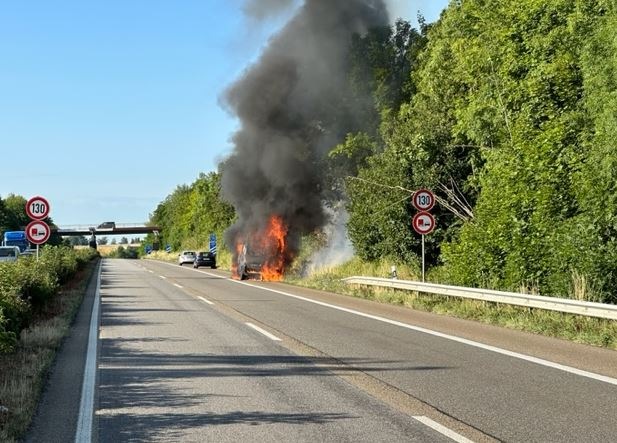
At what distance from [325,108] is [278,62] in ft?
11.7

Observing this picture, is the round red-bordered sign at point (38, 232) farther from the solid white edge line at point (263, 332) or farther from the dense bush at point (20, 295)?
the solid white edge line at point (263, 332)

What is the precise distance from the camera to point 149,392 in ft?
24.3

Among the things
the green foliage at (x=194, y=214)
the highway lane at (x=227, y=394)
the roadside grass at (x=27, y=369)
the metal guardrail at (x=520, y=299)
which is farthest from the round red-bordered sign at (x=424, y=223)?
the green foliage at (x=194, y=214)

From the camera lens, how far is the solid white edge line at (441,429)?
17.8 ft

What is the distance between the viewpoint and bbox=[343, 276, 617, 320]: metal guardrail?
11.0 m

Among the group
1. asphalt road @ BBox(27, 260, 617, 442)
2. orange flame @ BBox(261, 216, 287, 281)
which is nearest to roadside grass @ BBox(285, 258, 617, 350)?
asphalt road @ BBox(27, 260, 617, 442)

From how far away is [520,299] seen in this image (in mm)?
13414

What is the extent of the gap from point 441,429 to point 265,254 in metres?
27.1

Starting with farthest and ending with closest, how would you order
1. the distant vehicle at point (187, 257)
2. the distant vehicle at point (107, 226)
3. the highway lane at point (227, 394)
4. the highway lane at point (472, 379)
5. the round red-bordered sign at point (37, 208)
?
the distant vehicle at point (107, 226), the distant vehicle at point (187, 257), the round red-bordered sign at point (37, 208), the highway lane at point (472, 379), the highway lane at point (227, 394)

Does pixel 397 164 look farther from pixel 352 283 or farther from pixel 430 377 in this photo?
pixel 430 377

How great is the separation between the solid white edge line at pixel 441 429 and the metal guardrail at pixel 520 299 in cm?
578

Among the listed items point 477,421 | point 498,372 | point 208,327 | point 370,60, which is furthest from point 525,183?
point 370,60

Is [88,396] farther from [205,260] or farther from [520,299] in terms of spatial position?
[205,260]

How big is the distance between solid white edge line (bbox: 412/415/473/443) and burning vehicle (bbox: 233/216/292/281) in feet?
85.6
